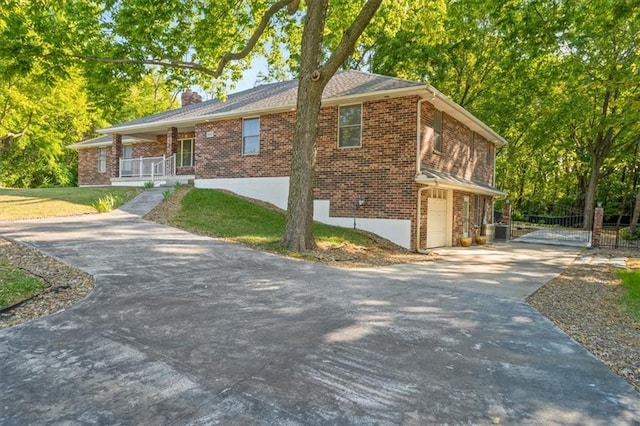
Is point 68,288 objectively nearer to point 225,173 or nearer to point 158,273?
point 158,273

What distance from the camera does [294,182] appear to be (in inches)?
407

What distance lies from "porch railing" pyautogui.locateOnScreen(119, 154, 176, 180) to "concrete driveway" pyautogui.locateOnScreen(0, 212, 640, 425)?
13.4m

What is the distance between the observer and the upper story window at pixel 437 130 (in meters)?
14.3

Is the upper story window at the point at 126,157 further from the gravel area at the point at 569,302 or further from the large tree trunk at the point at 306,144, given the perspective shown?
the large tree trunk at the point at 306,144

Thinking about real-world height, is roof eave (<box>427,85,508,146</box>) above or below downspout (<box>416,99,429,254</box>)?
above

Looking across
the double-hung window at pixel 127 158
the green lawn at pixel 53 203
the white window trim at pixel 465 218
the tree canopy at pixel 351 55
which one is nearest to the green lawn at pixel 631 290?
the tree canopy at pixel 351 55

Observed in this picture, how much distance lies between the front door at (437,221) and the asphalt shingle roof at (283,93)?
4293 mm

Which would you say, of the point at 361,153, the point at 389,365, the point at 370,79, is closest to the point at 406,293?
the point at 389,365

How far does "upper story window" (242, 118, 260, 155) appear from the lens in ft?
54.3

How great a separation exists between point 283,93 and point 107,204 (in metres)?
8.33

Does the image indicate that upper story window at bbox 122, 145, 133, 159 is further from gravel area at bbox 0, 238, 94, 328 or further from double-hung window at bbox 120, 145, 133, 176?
gravel area at bbox 0, 238, 94, 328

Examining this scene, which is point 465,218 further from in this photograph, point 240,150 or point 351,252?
point 240,150

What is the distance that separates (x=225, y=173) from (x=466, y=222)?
10.7m

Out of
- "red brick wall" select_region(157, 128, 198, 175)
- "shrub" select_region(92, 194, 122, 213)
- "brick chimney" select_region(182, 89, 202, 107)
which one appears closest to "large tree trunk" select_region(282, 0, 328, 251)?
"shrub" select_region(92, 194, 122, 213)
